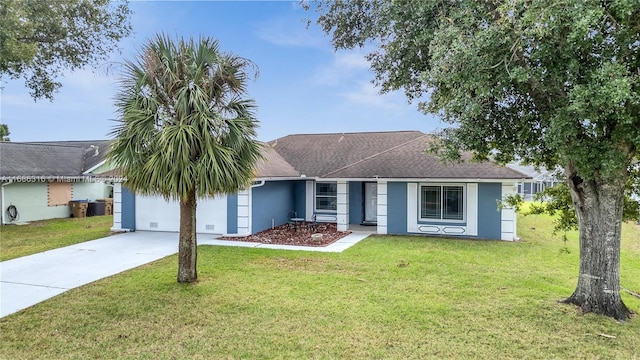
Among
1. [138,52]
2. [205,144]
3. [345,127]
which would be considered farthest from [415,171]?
[345,127]

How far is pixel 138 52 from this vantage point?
7543mm

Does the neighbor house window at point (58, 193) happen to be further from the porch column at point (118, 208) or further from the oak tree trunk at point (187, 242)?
the oak tree trunk at point (187, 242)

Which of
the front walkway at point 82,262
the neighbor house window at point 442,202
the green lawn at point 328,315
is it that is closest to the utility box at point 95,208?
the front walkway at point 82,262

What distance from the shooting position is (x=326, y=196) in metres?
17.5

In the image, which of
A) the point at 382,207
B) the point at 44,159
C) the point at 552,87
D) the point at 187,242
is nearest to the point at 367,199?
the point at 382,207

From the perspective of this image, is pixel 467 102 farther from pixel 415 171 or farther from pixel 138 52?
pixel 415 171

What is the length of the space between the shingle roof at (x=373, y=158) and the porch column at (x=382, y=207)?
0.58 m

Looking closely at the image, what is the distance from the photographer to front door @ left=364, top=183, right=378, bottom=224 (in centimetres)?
1698

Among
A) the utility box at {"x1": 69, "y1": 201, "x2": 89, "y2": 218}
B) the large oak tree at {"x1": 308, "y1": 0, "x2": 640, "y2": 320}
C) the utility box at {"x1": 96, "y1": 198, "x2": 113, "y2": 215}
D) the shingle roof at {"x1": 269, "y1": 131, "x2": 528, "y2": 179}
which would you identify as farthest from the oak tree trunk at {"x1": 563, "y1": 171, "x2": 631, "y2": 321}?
the utility box at {"x1": 96, "y1": 198, "x2": 113, "y2": 215}

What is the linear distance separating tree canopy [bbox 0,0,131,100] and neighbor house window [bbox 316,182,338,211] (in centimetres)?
1201

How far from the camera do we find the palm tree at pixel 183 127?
711cm

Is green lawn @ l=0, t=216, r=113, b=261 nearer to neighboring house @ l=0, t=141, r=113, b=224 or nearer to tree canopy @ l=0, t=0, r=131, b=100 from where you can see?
neighboring house @ l=0, t=141, r=113, b=224

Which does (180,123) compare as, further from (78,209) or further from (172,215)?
(78,209)

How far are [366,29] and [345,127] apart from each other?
18.8 meters
